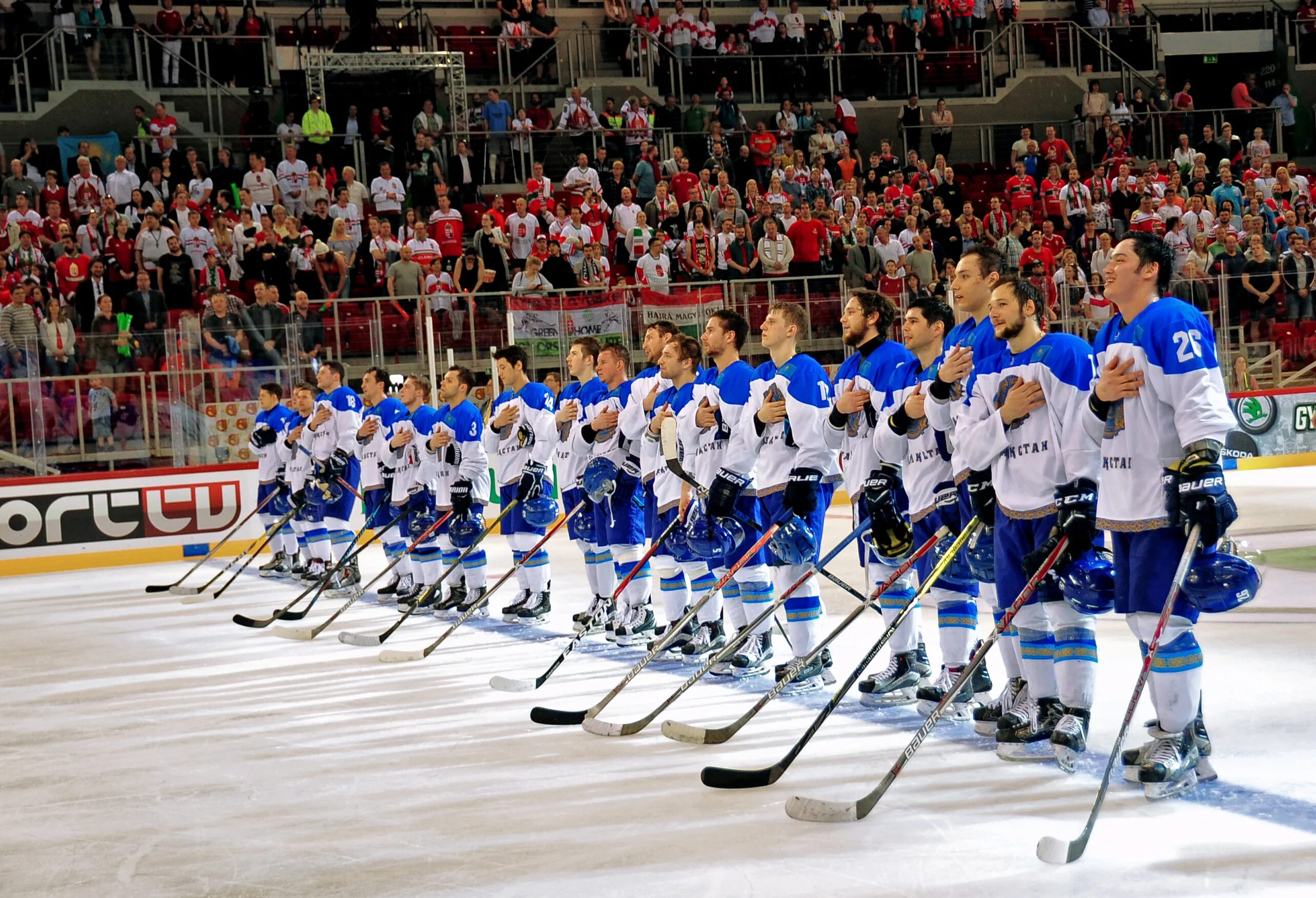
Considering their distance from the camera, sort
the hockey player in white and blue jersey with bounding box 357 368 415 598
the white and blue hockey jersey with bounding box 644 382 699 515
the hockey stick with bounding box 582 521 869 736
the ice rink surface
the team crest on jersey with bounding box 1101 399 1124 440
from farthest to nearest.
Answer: the hockey player in white and blue jersey with bounding box 357 368 415 598, the white and blue hockey jersey with bounding box 644 382 699 515, the hockey stick with bounding box 582 521 869 736, the team crest on jersey with bounding box 1101 399 1124 440, the ice rink surface

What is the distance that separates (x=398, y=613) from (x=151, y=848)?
5001mm

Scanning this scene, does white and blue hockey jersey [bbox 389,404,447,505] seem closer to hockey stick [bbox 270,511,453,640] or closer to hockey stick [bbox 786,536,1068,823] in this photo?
hockey stick [bbox 270,511,453,640]

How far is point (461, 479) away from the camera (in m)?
8.69

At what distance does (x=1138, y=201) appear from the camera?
54.9 feet

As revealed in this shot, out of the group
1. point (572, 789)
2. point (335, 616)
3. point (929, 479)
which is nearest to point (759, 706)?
point (572, 789)

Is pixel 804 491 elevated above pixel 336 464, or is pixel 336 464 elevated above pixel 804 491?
pixel 804 491

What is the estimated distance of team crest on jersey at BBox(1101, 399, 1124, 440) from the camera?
161 inches

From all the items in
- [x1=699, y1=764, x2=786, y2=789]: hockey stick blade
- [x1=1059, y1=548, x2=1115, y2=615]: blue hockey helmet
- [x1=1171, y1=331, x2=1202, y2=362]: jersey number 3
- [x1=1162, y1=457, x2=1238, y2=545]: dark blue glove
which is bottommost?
Result: [x1=699, y1=764, x2=786, y2=789]: hockey stick blade

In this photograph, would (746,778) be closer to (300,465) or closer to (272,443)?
(300,465)

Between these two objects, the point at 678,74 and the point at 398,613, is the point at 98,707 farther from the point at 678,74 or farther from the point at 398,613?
the point at 678,74

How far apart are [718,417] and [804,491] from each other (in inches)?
29.0

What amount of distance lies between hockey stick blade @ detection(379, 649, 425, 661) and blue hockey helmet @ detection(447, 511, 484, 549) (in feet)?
4.43

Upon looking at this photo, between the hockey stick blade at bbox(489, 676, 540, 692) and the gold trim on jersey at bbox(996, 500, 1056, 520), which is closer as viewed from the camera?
the gold trim on jersey at bbox(996, 500, 1056, 520)

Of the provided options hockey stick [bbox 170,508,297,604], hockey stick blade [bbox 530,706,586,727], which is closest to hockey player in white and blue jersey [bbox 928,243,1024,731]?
hockey stick blade [bbox 530,706,586,727]
